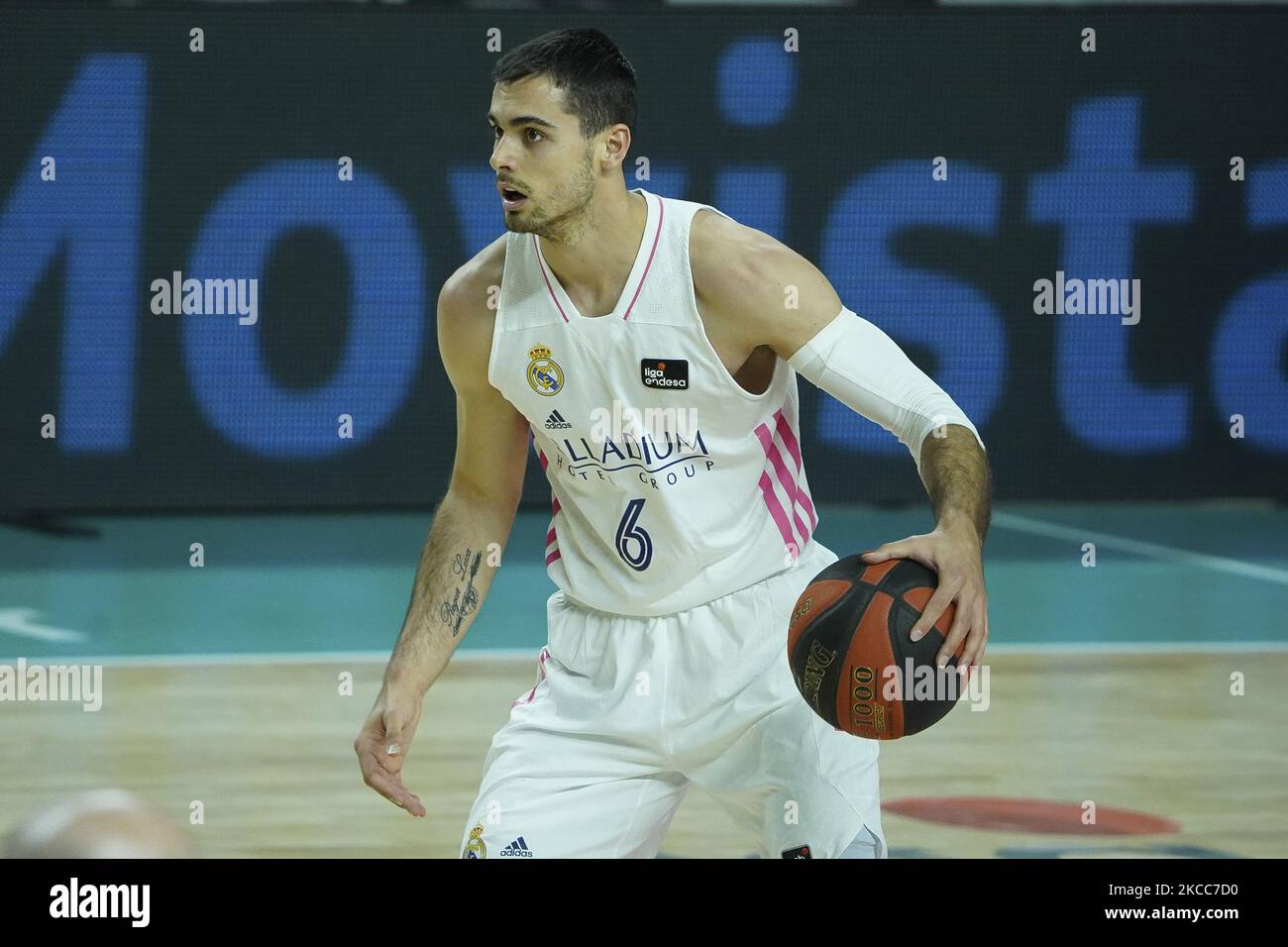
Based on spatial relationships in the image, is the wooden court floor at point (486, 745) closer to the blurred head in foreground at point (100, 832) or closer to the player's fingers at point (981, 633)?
the player's fingers at point (981, 633)


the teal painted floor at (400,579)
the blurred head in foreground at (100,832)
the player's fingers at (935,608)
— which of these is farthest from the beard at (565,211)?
the teal painted floor at (400,579)

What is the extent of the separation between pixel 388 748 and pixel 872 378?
1.17 metres

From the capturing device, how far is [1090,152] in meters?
10.6

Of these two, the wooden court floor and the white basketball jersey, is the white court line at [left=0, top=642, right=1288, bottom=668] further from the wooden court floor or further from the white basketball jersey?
the white basketball jersey

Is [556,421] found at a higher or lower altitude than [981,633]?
higher

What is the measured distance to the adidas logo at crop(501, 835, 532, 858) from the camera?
3.54 metres

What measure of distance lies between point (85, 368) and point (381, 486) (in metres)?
1.75

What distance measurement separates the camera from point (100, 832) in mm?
1574
